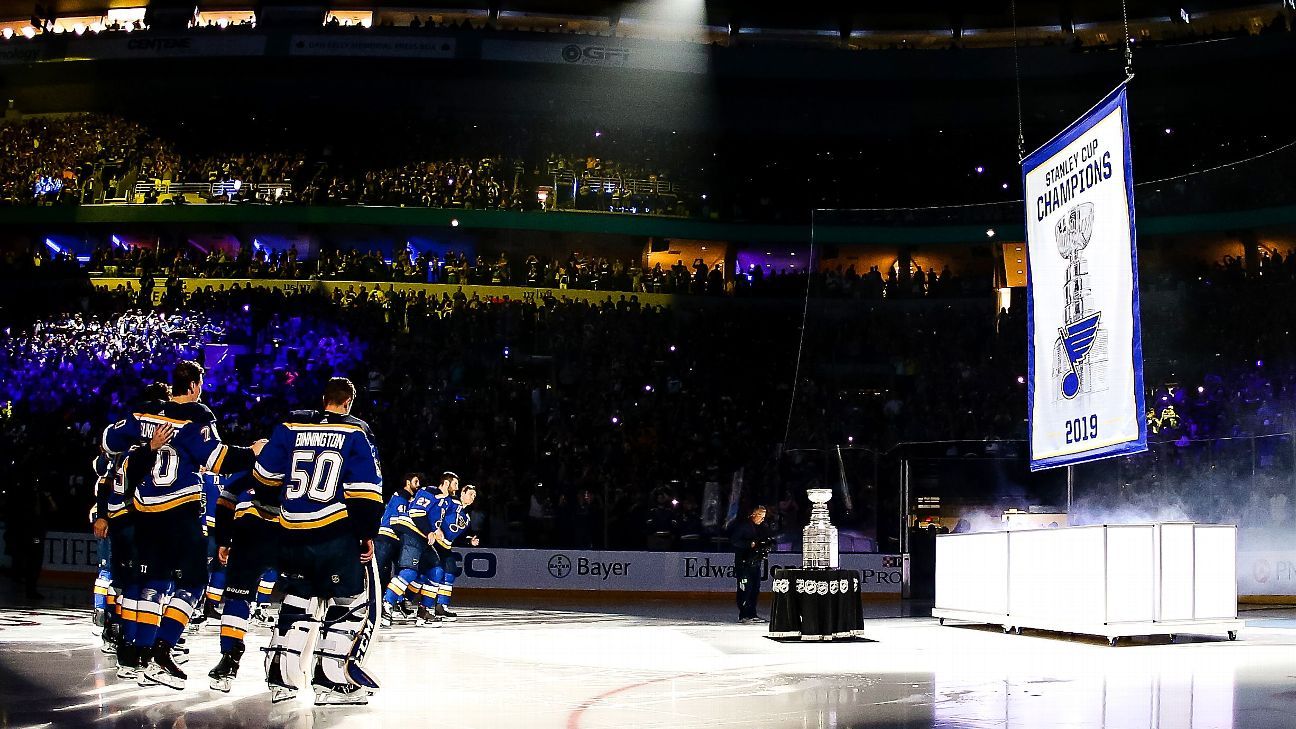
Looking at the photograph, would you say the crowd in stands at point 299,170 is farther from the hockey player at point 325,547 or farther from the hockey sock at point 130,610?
the hockey player at point 325,547

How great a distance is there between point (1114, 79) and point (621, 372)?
49.7 ft

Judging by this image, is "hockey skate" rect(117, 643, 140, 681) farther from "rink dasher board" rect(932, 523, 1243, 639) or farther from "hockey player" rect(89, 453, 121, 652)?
"rink dasher board" rect(932, 523, 1243, 639)

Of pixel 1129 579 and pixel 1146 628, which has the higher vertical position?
pixel 1129 579

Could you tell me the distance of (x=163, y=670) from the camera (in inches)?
347

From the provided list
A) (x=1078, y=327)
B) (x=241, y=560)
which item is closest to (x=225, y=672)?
(x=241, y=560)

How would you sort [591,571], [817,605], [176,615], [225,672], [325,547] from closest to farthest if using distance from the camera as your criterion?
[325,547]
[225,672]
[176,615]
[817,605]
[591,571]

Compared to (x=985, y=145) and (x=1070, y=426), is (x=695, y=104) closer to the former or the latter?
(x=985, y=145)

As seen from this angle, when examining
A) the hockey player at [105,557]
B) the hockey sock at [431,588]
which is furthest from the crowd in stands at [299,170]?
the hockey player at [105,557]

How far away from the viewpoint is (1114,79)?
3328 centimetres

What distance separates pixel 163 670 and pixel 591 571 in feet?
45.3

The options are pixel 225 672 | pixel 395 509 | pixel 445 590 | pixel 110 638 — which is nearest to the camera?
pixel 225 672

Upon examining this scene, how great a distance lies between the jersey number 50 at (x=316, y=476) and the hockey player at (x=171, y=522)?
987 millimetres

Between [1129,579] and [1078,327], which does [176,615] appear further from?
[1129,579]

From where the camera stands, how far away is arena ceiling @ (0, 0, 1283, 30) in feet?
118
